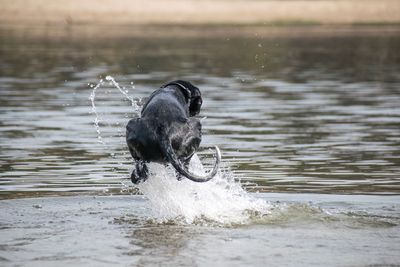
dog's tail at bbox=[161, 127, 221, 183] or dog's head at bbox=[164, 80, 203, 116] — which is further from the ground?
dog's head at bbox=[164, 80, 203, 116]

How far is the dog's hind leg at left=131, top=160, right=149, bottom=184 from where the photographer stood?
11.7 metres

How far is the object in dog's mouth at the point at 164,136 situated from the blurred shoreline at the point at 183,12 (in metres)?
47.2

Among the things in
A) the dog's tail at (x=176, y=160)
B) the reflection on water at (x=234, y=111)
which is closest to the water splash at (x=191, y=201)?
the dog's tail at (x=176, y=160)

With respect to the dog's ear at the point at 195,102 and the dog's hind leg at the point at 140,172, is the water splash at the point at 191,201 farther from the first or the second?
the dog's ear at the point at 195,102

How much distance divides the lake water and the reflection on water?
0.15ft

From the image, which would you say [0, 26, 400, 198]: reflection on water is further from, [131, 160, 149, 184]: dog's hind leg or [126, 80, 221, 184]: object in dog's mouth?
[126, 80, 221, 184]: object in dog's mouth

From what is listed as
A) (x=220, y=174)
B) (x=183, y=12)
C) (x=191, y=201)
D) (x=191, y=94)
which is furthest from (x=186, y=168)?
(x=183, y=12)

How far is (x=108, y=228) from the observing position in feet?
36.8

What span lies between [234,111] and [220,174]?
981 cm

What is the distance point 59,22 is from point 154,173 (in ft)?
162

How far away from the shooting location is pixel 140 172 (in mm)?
11773

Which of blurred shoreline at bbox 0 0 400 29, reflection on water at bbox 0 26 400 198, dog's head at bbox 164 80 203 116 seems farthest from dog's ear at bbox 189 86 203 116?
blurred shoreline at bbox 0 0 400 29

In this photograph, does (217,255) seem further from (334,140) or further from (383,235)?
(334,140)

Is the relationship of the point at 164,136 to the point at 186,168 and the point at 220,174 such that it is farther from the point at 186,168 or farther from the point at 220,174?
the point at 220,174
